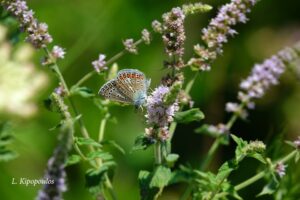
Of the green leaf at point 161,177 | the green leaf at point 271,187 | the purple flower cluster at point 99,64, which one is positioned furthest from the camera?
the purple flower cluster at point 99,64

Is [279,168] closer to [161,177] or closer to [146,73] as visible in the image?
[161,177]

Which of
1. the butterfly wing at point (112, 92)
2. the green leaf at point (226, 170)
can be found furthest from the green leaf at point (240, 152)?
the butterfly wing at point (112, 92)

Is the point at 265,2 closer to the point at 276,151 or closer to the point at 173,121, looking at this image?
the point at 276,151

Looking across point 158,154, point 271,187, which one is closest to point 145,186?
point 158,154

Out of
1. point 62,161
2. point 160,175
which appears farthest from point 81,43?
point 62,161

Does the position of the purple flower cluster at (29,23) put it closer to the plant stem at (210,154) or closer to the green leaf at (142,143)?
the green leaf at (142,143)
